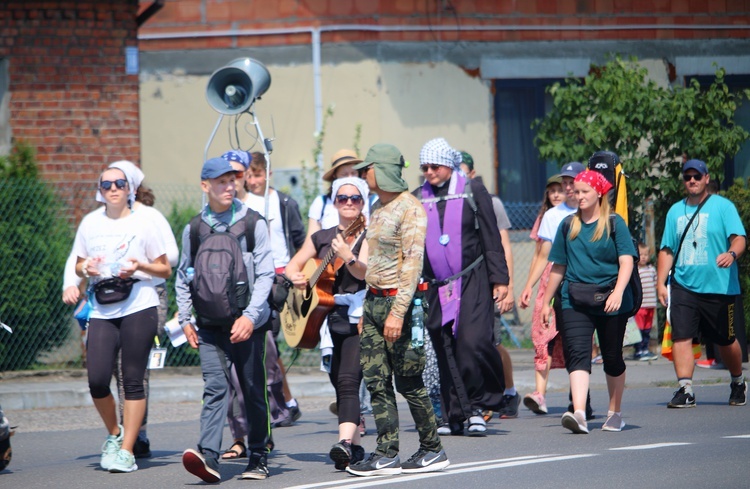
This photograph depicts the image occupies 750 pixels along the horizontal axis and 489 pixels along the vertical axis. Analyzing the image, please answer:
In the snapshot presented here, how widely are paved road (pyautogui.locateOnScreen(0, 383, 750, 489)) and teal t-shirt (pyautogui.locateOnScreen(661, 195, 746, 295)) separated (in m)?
0.99

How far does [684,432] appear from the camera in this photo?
29.8 ft

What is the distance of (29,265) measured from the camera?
13289 mm

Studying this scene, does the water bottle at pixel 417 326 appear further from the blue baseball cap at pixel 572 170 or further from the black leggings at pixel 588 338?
the blue baseball cap at pixel 572 170

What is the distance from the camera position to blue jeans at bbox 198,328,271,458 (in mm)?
7629

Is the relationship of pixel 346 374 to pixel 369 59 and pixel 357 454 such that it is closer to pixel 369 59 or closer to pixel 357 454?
pixel 357 454

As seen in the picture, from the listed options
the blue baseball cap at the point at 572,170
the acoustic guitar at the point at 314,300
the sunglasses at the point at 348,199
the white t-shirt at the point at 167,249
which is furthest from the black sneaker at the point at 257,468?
the blue baseball cap at the point at 572,170

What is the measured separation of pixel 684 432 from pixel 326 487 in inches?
121

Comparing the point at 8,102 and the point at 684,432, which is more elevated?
the point at 8,102

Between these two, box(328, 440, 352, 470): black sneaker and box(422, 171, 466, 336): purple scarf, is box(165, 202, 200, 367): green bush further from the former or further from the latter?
box(328, 440, 352, 470): black sneaker

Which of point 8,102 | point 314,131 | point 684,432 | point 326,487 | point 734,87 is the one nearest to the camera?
point 326,487

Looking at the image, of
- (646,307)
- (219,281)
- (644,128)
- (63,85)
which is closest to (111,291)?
(219,281)

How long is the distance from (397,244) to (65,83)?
8.11 m

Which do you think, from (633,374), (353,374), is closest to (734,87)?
(633,374)

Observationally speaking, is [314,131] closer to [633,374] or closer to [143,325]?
[633,374]
